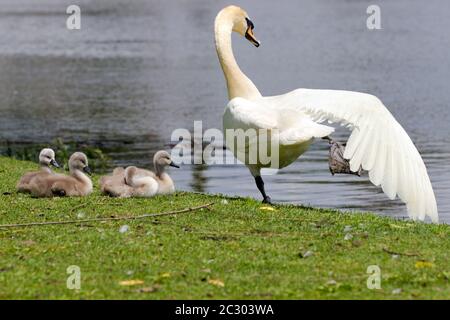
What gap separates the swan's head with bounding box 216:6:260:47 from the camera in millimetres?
12398

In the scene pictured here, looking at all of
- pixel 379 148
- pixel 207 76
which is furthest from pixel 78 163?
pixel 207 76

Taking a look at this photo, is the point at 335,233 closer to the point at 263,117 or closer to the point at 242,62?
the point at 263,117

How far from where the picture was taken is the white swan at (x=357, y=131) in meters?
10.0

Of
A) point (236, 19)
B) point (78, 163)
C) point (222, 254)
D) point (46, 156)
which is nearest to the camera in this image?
point (222, 254)

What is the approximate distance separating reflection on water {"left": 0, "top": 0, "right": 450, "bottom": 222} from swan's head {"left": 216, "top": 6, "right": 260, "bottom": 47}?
2770 millimetres

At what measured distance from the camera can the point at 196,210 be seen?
1064 centimetres

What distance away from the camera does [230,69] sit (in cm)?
1202

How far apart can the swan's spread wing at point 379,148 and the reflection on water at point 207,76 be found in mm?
3010

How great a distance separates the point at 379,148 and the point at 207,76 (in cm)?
2322

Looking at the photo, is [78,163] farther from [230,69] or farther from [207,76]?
[207,76]

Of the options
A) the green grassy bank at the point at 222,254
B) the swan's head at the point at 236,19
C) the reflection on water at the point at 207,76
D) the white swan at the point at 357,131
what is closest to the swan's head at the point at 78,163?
the green grassy bank at the point at 222,254

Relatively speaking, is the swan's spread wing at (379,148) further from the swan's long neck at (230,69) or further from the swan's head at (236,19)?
the swan's head at (236,19)

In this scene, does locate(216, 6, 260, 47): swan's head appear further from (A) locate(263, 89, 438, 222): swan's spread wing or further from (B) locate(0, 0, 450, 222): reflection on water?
(B) locate(0, 0, 450, 222): reflection on water

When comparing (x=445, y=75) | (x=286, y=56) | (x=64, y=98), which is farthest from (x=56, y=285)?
(x=286, y=56)
